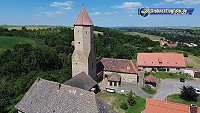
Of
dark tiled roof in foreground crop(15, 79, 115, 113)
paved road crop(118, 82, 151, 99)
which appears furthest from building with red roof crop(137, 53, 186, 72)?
dark tiled roof in foreground crop(15, 79, 115, 113)

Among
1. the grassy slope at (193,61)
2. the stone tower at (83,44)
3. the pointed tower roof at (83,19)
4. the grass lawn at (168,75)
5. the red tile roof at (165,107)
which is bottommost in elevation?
the grass lawn at (168,75)

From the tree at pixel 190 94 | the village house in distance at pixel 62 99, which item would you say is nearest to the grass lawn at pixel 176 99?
the tree at pixel 190 94

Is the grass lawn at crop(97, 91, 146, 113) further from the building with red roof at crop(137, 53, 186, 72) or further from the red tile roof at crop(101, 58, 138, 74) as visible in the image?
the building with red roof at crop(137, 53, 186, 72)

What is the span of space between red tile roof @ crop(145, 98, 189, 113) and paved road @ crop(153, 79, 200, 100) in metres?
15.0

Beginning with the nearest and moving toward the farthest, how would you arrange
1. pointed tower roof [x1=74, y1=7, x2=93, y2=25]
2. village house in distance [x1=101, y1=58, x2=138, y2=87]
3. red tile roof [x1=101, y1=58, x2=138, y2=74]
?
pointed tower roof [x1=74, y1=7, x2=93, y2=25], village house in distance [x1=101, y1=58, x2=138, y2=87], red tile roof [x1=101, y1=58, x2=138, y2=74]

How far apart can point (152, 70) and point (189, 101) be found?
1018 inches

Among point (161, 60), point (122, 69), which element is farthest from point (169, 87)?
point (161, 60)

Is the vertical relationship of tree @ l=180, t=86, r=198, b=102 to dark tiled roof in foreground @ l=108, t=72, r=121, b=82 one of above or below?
below

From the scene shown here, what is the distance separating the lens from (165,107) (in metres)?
30.7

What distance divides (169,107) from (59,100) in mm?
16252

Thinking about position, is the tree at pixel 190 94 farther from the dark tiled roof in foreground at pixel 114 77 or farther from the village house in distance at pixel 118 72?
the dark tiled roof in foreground at pixel 114 77

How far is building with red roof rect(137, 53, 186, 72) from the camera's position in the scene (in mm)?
68375

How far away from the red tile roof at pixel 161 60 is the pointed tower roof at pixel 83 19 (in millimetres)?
30298

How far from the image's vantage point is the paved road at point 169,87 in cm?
4781
